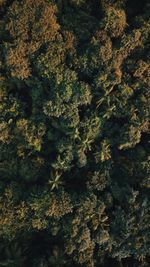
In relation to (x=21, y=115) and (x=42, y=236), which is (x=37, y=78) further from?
(x=42, y=236)

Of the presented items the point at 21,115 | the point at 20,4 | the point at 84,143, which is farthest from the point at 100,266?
the point at 20,4

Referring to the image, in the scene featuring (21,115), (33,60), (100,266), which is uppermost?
(33,60)

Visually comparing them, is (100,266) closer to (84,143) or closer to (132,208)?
(132,208)

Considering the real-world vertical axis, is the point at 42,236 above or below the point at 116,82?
below

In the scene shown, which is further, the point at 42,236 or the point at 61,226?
the point at 42,236

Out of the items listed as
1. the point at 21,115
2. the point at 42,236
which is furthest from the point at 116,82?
the point at 42,236

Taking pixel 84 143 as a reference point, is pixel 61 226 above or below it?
below
